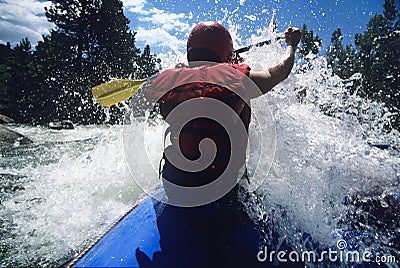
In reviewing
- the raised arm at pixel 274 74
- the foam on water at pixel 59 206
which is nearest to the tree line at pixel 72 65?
the foam on water at pixel 59 206

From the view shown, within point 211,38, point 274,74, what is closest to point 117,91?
point 211,38

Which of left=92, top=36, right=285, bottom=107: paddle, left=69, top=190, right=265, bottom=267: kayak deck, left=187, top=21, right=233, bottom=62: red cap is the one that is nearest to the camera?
left=69, top=190, right=265, bottom=267: kayak deck

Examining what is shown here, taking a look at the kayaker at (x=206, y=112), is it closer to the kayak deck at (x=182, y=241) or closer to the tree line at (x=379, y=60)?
the kayak deck at (x=182, y=241)

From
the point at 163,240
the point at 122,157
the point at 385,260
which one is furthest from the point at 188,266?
the point at 122,157

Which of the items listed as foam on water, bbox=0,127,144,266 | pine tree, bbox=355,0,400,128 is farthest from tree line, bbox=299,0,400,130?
foam on water, bbox=0,127,144,266

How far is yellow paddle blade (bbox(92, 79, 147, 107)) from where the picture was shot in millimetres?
2303

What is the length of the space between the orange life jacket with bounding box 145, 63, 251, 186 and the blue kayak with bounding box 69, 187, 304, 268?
0.26 metres

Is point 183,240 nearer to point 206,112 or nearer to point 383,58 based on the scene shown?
point 206,112

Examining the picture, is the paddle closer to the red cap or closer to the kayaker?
the kayaker

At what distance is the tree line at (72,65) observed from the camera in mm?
19094

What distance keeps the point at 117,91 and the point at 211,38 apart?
3.57ft

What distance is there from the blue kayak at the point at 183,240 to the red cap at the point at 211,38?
1.10 meters

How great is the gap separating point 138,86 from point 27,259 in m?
2.07

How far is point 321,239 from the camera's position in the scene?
166cm
